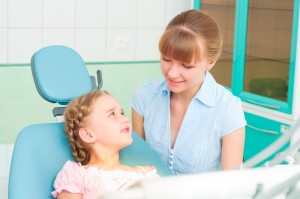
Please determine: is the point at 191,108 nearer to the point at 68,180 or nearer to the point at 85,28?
the point at 68,180

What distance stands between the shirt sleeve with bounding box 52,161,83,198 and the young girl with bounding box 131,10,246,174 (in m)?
0.36

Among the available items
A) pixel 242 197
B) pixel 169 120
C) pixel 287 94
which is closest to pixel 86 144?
pixel 169 120

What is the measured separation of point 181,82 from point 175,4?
6.74 ft

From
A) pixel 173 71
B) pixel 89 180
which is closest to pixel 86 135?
pixel 89 180

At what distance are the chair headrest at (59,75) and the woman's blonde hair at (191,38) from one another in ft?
1.08

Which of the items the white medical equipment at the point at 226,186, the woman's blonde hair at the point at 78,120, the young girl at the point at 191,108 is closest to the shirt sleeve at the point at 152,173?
the young girl at the point at 191,108

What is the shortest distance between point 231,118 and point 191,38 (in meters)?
0.28

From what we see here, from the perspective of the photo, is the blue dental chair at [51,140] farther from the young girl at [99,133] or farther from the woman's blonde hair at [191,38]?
the woman's blonde hair at [191,38]

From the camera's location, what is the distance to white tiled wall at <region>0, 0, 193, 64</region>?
10.4 ft

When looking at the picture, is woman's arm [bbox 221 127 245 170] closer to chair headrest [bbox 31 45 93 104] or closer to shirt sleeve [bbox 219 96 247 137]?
shirt sleeve [bbox 219 96 247 137]

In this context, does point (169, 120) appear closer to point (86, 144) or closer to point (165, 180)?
point (86, 144)

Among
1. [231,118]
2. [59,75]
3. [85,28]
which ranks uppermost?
[85,28]

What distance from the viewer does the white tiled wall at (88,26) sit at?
3.17 metres

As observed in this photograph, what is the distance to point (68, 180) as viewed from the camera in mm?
1575
